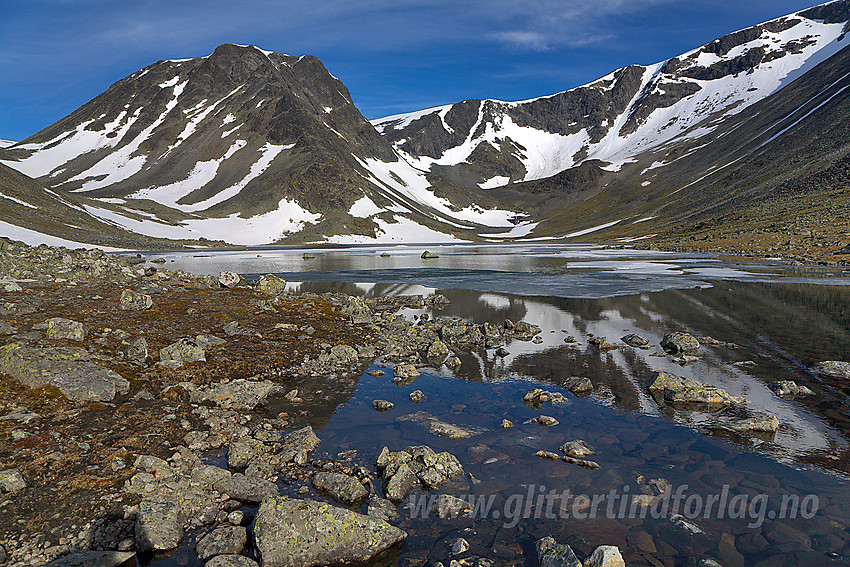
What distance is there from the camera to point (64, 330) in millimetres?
18562

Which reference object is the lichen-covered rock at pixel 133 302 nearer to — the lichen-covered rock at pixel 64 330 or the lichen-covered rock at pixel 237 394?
the lichen-covered rock at pixel 64 330

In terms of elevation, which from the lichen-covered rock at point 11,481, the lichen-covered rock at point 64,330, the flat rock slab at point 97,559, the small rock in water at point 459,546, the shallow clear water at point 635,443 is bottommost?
the shallow clear water at point 635,443

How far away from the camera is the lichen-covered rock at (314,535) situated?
8555mm

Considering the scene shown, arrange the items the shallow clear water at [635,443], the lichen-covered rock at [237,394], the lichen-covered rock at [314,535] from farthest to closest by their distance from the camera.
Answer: the lichen-covered rock at [237,394]
the shallow clear water at [635,443]
the lichen-covered rock at [314,535]

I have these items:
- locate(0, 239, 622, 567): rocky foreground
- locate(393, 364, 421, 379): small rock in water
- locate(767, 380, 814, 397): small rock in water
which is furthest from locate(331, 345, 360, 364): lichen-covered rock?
locate(767, 380, 814, 397): small rock in water

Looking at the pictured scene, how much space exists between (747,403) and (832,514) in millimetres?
Result: 7141

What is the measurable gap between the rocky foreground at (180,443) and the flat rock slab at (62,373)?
0.05 metres

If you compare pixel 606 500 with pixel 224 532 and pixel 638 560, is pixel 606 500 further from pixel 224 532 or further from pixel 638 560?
pixel 224 532

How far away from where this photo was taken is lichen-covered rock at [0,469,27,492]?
376 inches

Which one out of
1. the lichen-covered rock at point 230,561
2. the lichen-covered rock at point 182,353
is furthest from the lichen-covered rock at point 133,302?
the lichen-covered rock at point 230,561

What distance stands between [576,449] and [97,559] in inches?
450

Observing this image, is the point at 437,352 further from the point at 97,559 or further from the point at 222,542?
the point at 97,559

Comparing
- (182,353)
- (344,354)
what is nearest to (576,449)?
(344,354)

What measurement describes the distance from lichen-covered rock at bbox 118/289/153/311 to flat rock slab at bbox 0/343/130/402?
10.7 metres
